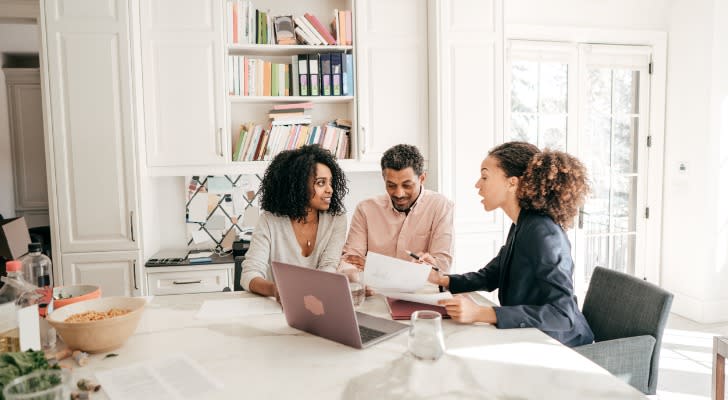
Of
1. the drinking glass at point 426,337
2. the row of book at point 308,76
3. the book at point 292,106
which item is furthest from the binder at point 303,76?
the drinking glass at point 426,337

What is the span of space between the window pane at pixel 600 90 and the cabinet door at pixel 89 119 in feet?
11.6

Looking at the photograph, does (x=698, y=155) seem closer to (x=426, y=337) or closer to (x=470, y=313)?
(x=470, y=313)

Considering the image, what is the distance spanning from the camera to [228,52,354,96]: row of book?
10.7 ft

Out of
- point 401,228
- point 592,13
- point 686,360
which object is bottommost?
point 686,360

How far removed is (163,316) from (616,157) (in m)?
4.01

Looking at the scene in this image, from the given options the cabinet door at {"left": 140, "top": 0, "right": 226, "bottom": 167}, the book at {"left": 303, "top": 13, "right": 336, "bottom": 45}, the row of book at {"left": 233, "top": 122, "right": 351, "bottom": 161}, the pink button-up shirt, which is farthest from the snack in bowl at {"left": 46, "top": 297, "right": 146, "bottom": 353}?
the book at {"left": 303, "top": 13, "right": 336, "bottom": 45}

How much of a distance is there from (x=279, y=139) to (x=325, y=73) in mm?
539

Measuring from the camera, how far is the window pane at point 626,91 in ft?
13.9

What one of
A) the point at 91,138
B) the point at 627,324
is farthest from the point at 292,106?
the point at 627,324

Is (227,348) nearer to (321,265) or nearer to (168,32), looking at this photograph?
(321,265)

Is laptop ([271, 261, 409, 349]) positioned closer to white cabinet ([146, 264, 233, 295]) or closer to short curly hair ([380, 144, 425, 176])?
short curly hair ([380, 144, 425, 176])

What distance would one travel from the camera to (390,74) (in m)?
3.30

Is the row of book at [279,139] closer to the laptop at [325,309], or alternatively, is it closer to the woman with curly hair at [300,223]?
the woman with curly hair at [300,223]

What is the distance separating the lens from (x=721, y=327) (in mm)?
3838
